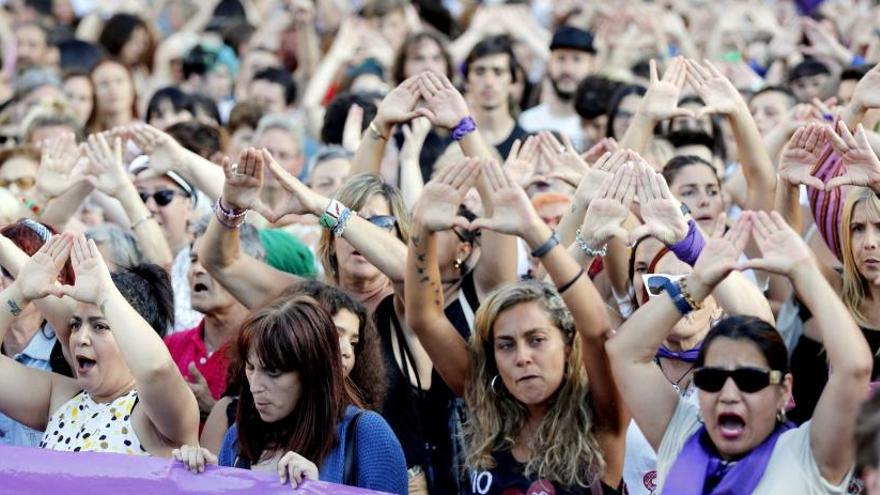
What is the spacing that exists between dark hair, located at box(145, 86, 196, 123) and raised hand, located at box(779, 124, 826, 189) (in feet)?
16.1

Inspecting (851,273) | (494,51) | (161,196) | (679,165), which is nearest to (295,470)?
(851,273)

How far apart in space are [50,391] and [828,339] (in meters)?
2.42

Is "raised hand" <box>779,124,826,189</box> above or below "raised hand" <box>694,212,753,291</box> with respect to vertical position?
above

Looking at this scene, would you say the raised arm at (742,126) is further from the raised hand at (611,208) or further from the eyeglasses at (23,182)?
the eyeglasses at (23,182)

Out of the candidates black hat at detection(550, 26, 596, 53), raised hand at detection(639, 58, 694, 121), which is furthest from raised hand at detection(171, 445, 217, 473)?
black hat at detection(550, 26, 596, 53)

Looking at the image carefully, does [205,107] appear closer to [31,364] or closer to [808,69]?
[808,69]

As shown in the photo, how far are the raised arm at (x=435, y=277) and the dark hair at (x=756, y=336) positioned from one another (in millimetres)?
967

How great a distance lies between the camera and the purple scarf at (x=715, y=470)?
4.28 metres

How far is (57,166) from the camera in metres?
7.34

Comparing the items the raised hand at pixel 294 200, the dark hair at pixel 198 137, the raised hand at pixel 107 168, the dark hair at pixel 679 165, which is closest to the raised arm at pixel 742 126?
the dark hair at pixel 679 165

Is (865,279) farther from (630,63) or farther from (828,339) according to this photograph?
(630,63)

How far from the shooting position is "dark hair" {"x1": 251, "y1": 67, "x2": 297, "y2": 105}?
415 inches

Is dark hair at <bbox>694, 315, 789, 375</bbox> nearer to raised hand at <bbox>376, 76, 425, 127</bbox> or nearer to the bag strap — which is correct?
the bag strap

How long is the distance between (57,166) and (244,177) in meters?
1.99
